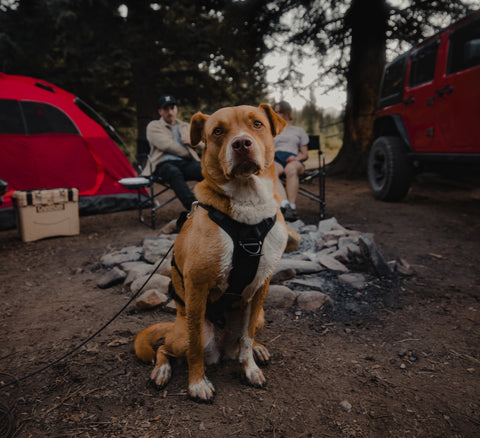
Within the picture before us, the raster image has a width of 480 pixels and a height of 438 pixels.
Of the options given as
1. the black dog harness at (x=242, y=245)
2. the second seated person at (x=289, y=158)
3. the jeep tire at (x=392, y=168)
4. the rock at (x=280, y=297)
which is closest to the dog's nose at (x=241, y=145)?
the black dog harness at (x=242, y=245)

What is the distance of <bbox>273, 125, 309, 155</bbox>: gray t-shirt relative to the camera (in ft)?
17.1

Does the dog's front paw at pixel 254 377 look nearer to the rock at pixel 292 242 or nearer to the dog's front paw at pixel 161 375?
the dog's front paw at pixel 161 375

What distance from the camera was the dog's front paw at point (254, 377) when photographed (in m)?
1.69

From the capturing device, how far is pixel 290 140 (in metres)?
5.22

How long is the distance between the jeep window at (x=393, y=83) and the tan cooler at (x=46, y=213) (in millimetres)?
5414

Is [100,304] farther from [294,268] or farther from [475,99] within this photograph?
[475,99]

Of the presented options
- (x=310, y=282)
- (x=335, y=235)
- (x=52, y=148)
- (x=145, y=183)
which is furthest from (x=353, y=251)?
(x=52, y=148)

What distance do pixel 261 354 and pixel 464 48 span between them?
450cm

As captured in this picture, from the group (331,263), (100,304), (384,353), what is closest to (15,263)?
(100,304)

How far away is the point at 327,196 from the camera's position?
272 inches

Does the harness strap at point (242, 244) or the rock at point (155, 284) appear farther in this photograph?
the rock at point (155, 284)

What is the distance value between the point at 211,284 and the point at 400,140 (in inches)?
216

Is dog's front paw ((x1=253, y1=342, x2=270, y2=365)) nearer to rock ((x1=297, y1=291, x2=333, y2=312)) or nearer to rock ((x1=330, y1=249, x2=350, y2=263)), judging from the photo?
rock ((x1=297, y1=291, x2=333, y2=312))

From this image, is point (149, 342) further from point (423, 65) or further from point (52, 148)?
point (423, 65)
